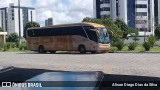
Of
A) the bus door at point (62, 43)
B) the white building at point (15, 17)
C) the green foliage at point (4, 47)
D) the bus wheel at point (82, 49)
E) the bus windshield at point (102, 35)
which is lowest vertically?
the green foliage at point (4, 47)

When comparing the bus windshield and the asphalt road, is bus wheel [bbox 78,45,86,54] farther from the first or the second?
the asphalt road

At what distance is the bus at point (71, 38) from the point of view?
30609 mm

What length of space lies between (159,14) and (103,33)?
80304 millimetres

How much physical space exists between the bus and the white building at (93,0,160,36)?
64.6 metres

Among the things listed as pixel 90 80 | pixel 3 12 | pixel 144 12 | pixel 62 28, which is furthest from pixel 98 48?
pixel 3 12

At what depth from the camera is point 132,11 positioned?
4075 inches

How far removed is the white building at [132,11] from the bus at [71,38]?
64617 millimetres

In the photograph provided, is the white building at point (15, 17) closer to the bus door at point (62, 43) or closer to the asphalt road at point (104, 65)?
the bus door at point (62, 43)

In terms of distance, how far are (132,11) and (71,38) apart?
2907 inches

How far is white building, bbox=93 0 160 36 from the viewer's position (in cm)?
10006

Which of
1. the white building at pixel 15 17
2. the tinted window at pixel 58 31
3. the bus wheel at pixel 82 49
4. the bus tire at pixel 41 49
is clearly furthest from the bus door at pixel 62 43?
the white building at pixel 15 17

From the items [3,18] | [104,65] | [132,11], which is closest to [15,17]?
[3,18]

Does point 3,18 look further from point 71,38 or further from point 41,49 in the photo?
point 71,38

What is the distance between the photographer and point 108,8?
351ft
